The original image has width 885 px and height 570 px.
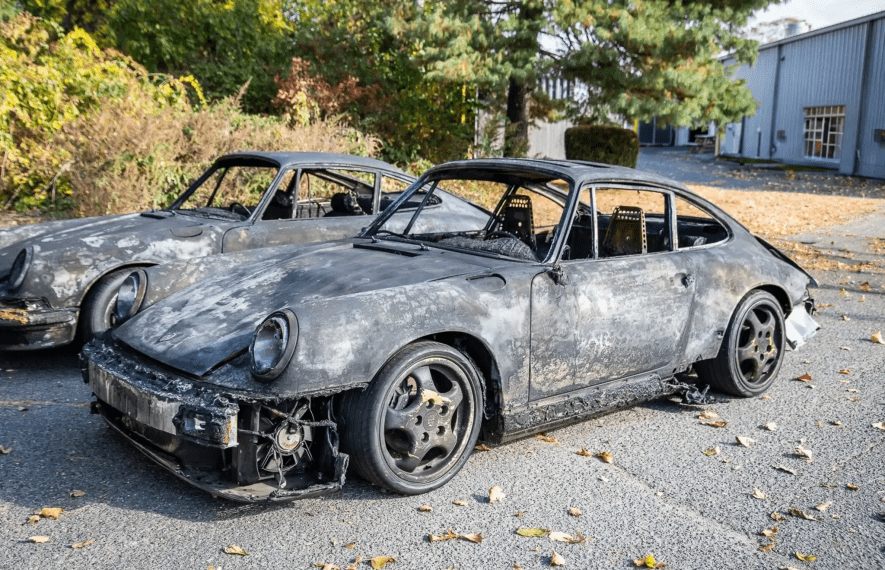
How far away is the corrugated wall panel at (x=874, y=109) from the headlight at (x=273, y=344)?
25251mm

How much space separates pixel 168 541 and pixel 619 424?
2.68 meters

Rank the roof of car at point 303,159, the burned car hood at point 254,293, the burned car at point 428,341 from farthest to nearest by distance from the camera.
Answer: the roof of car at point 303,159 < the burned car hood at point 254,293 < the burned car at point 428,341

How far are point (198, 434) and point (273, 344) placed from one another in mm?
472

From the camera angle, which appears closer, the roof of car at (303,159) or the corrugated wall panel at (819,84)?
the roof of car at (303,159)

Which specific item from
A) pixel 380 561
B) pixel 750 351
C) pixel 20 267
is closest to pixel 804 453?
pixel 750 351

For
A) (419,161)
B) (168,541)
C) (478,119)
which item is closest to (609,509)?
(168,541)

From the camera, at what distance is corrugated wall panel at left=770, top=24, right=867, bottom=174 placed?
26.0m

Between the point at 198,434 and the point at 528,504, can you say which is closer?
the point at 198,434

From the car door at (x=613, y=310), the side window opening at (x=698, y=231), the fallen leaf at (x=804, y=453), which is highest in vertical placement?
the side window opening at (x=698, y=231)

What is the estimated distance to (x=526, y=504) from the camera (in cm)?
366

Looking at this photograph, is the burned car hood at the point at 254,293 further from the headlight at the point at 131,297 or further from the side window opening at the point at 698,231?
the side window opening at the point at 698,231

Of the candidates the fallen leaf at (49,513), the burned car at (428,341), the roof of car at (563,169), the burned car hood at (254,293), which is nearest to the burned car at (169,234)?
the roof of car at (563,169)

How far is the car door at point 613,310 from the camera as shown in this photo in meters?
4.11

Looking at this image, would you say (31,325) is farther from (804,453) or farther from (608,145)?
(608,145)
